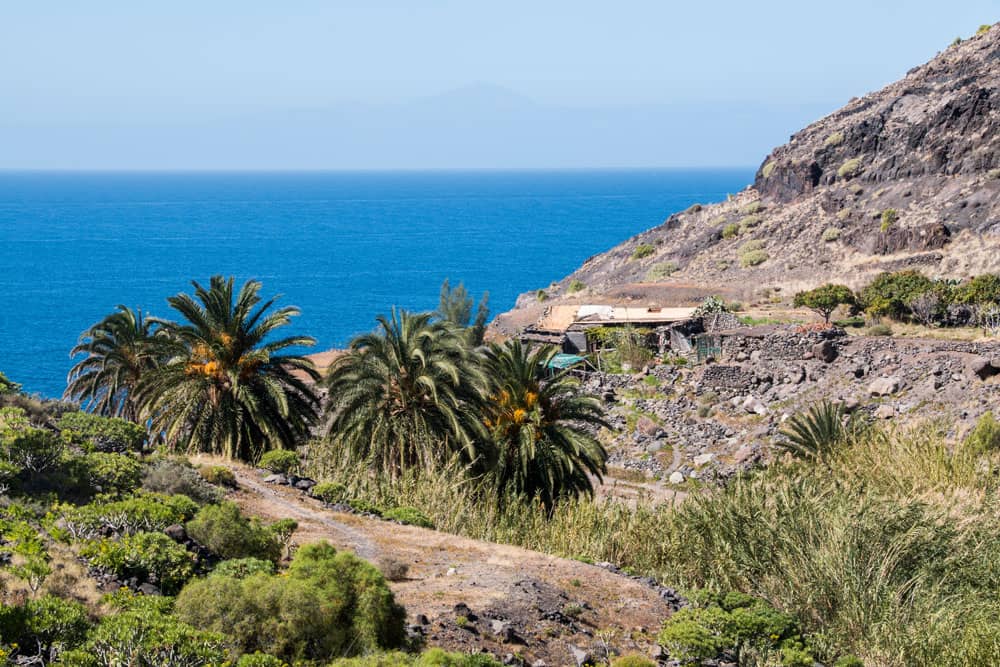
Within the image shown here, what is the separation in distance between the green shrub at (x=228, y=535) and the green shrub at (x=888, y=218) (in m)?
58.4

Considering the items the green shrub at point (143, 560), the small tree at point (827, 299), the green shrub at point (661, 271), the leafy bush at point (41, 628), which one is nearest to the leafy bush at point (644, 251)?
the green shrub at point (661, 271)

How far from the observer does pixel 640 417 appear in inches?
1614

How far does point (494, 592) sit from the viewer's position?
13.9 m

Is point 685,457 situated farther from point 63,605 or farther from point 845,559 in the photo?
point 63,605

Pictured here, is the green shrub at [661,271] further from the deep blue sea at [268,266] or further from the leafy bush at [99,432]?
the leafy bush at [99,432]

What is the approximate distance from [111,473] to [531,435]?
417 inches

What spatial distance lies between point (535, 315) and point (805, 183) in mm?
29007

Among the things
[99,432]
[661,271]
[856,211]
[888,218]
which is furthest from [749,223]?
[99,432]

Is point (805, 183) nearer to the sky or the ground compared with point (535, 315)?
nearer to the sky

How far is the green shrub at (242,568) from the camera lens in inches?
472

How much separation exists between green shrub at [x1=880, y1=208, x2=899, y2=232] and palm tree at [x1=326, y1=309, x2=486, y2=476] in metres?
48.7

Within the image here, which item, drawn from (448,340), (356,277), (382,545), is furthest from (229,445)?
(356,277)

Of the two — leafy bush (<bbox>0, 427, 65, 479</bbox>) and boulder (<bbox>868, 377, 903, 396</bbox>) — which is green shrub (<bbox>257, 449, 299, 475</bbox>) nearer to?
leafy bush (<bbox>0, 427, 65, 479</bbox>)

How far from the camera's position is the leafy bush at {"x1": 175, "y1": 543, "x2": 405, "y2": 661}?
10.6 metres
